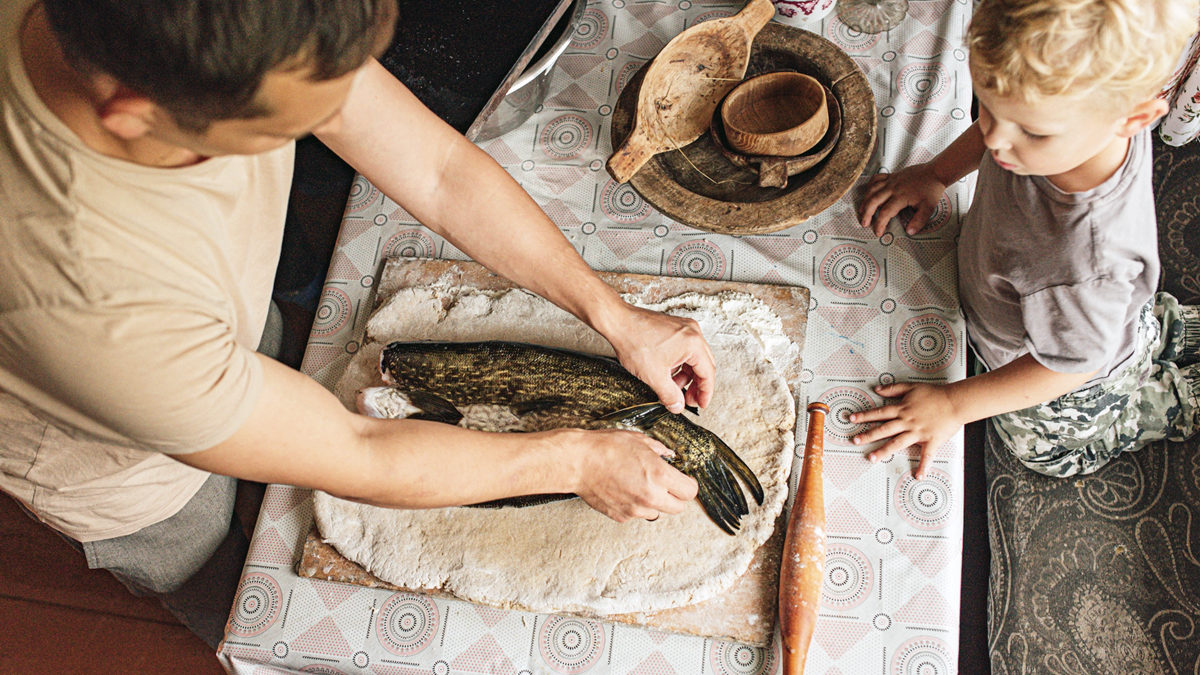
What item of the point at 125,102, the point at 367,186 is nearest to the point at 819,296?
the point at 367,186

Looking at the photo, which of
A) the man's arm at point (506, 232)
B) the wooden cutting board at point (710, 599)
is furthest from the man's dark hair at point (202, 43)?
the wooden cutting board at point (710, 599)

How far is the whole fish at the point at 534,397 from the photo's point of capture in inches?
42.2

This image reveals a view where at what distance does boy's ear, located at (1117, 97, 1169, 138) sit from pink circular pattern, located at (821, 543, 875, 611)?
615 mm

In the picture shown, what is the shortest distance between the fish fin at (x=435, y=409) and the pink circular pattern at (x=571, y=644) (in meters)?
0.33

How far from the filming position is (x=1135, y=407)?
4.22 ft

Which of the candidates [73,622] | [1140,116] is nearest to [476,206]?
[1140,116]

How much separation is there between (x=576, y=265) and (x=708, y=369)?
9.8 inches

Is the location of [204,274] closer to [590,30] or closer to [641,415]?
[641,415]

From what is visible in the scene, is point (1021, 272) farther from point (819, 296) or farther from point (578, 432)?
point (578, 432)

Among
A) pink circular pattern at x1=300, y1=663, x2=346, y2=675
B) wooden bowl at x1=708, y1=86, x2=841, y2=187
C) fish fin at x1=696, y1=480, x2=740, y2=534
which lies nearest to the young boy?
wooden bowl at x1=708, y1=86, x2=841, y2=187

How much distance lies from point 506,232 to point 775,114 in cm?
52

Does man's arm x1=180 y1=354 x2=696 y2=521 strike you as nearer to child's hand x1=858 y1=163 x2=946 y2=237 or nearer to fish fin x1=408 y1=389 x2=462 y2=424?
fish fin x1=408 y1=389 x2=462 y2=424

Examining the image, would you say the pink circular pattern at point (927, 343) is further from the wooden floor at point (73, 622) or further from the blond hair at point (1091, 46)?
the wooden floor at point (73, 622)

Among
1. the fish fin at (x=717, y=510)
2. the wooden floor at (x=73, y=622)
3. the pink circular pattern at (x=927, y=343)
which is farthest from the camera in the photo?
the wooden floor at (x=73, y=622)
